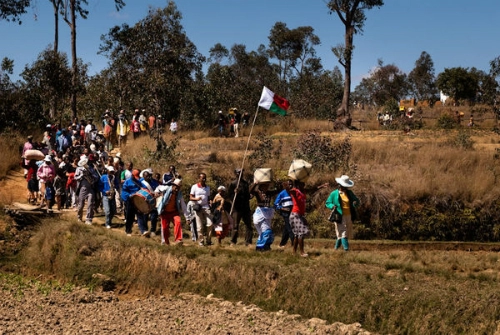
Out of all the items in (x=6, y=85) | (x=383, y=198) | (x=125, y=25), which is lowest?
(x=383, y=198)

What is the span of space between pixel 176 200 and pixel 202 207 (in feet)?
2.07

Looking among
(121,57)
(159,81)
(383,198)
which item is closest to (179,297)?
(383,198)

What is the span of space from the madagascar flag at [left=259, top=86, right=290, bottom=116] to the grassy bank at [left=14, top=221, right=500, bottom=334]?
3.65m

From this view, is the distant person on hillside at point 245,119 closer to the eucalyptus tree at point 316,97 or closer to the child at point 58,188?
the eucalyptus tree at point 316,97

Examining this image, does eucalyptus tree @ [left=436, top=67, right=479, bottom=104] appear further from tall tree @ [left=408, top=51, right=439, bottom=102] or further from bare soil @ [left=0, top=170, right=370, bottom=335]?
bare soil @ [left=0, top=170, right=370, bottom=335]

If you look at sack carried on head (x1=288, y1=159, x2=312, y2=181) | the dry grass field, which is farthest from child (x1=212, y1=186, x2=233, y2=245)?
sack carried on head (x1=288, y1=159, x2=312, y2=181)

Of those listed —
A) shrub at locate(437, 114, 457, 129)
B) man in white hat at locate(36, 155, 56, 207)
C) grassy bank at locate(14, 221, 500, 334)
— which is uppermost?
shrub at locate(437, 114, 457, 129)

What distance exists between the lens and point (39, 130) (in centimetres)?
3164

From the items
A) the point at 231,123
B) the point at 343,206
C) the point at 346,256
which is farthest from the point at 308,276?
the point at 231,123

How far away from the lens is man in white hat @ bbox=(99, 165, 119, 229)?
18500mm

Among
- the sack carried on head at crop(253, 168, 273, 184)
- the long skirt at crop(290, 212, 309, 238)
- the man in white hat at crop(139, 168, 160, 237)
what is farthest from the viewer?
the man in white hat at crop(139, 168, 160, 237)

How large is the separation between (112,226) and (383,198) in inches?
327

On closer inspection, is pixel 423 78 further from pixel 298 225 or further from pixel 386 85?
pixel 298 225

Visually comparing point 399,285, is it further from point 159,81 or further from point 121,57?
point 121,57
